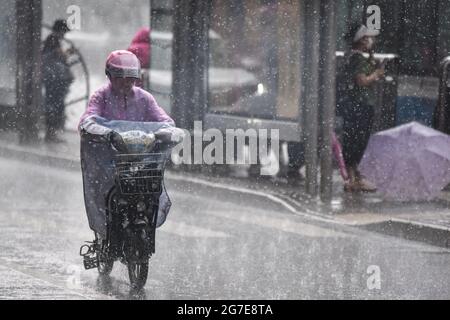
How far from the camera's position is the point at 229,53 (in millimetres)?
18281

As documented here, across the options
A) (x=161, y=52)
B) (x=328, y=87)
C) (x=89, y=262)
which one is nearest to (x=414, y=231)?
(x=328, y=87)

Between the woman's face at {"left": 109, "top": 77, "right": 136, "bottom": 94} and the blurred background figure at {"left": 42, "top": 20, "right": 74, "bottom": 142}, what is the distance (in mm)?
11393

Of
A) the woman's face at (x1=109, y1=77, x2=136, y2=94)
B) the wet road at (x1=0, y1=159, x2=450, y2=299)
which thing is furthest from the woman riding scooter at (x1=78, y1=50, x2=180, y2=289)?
the wet road at (x1=0, y1=159, x2=450, y2=299)

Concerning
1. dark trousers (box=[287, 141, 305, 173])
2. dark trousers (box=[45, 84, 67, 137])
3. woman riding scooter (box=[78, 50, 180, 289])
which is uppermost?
woman riding scooter (box=[78, 50, 180, 289])

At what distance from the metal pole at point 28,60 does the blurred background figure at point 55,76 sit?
0.30 metres

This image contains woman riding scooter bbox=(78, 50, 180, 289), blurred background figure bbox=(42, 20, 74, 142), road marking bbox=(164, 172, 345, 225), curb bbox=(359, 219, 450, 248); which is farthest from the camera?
blurred background figure bbox=(42, 20, 74, 142)

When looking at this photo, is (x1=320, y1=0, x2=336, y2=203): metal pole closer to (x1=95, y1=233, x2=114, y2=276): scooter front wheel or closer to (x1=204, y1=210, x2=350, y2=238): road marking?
(x1=204, y1=210, x2=350, y2=238): road marking

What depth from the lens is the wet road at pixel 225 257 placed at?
10.4 m

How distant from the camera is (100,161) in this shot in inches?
408

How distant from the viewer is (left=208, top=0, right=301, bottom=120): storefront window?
17.3m

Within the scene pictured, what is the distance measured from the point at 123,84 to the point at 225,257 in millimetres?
2090

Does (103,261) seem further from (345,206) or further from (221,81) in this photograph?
(221,81)

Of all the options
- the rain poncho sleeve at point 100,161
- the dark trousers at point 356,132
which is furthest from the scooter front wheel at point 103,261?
the dark trousers at point 356,132
